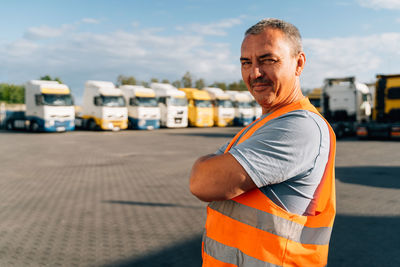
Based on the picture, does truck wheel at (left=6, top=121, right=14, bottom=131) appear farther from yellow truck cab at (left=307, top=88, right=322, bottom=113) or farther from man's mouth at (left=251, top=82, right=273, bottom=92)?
man's mouth at (left=251, top=82, right=273, bottom=92)

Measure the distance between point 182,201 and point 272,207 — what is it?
16.2 feet

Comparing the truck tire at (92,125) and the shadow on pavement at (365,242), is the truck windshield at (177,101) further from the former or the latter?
the shadow on pavement at (365,242)

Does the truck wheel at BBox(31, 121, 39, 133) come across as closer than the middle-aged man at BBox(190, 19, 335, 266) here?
No

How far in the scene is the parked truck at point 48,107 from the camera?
21.2m

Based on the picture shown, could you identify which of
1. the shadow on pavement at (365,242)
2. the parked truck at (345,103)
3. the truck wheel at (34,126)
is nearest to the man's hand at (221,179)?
the shadow on pavement at (365,242)

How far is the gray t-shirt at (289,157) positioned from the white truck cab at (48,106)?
2175cm

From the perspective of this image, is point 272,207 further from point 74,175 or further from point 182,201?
point 74,175

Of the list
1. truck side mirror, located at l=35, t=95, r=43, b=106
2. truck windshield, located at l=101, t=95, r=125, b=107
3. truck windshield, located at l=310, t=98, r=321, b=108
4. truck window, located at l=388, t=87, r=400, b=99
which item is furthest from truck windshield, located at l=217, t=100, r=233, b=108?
truck window, located at l=388, t=87, r=400, b=99

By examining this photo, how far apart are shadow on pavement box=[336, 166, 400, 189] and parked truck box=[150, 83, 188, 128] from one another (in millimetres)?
18910

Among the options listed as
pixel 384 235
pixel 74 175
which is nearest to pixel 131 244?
pixel 384 235

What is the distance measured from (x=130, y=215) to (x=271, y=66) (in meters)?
4.34

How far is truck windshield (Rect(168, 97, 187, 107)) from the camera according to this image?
1072 inches

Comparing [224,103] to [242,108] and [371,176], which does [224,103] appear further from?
[371,176]

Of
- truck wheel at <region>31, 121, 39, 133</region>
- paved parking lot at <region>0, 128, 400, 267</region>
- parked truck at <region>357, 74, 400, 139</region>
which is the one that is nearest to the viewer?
paved parking lot at <region>0, 128, 400, 267</region>
